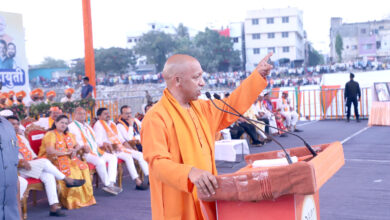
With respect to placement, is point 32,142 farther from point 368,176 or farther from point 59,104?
point 368,176

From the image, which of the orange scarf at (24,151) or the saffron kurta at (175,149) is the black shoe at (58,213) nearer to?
A: the orange scarf at (24,151)

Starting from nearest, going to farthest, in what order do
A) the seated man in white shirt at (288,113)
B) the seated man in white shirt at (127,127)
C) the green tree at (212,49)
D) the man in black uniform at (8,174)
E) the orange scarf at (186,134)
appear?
the orange scarf at (186,134) < the man in black uniform at (8,174) < the seated man in white shirt at (127,127) < the seated man in white shirt at (288,113) < the green tree at (212,49)

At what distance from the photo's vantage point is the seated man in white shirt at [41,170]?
6035 millimetres

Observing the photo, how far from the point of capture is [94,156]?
7.22 m

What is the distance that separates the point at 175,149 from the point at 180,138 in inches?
2.4

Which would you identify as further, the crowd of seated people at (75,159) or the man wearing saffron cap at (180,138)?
the crowd of seated people at (75,159)

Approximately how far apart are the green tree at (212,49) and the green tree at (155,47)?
3.46 metres

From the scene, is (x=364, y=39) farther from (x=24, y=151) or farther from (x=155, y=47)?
(x=24, y=151)

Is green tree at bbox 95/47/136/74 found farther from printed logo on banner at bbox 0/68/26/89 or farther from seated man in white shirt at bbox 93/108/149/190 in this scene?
seated man in white shirt at bbox 93/108/149/190

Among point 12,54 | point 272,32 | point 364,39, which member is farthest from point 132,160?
point 272,32

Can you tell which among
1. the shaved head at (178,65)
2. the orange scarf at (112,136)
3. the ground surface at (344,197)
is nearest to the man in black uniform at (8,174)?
the ground surface at (344,197)

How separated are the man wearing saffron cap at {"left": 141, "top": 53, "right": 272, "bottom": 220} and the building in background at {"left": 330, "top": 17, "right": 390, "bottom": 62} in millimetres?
61428

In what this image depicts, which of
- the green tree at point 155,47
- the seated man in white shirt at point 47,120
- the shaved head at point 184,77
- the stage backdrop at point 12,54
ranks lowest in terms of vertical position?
the seated man in white shirt at point 47,120

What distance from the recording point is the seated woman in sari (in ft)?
21.1
